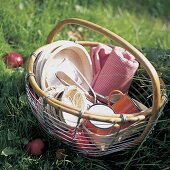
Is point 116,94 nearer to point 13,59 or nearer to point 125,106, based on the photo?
point 125,106

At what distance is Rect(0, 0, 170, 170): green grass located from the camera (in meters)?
2.10

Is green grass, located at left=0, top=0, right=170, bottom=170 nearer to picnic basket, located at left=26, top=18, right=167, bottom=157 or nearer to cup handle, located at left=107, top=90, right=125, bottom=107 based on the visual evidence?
picnic basket, located at left=26, top=18, right=167, bottom=157

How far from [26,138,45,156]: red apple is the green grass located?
26 millimetres

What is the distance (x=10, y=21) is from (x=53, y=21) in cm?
35

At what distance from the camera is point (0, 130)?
86.7 inches

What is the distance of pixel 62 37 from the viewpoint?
9.88 feet

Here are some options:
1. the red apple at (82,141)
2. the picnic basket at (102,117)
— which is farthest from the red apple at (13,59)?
the red apple at (82,141)

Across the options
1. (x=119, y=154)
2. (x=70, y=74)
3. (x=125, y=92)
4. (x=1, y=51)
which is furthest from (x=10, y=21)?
(x=119, y=154)

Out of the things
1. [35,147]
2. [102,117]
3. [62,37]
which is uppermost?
[102,117]

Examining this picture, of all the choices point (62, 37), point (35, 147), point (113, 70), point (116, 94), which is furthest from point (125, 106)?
point (62, 37)

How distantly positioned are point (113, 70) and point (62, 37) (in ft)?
2.62

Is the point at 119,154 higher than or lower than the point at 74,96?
lower

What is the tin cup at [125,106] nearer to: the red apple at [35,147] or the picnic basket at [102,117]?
the picnic basket at [102,117]

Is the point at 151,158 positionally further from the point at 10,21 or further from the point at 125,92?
the point at 10,21
